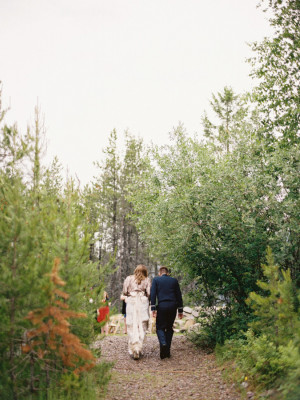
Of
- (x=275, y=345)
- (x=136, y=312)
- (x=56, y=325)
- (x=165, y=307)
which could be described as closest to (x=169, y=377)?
(x=165, y=307)

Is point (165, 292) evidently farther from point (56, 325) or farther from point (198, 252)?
point (56, 325)

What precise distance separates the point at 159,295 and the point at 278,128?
→ 6085 mm

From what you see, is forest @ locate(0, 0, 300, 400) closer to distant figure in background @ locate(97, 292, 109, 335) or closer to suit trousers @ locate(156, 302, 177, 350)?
distant figure in background @ locate(97, 292, 109, 335)

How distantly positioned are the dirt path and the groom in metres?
0.43

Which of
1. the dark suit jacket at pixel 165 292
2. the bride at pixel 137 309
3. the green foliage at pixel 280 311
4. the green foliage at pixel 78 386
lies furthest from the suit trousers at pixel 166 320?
the green foliage at pixel 280 311

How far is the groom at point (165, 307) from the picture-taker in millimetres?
8250

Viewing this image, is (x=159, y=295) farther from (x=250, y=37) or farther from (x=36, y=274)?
(x=250, y=37)

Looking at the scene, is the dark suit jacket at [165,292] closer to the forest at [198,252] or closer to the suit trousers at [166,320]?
the suit trousers at [166,320]

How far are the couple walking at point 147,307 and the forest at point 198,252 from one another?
39.7 inches

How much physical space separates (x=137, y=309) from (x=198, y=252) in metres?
2.07

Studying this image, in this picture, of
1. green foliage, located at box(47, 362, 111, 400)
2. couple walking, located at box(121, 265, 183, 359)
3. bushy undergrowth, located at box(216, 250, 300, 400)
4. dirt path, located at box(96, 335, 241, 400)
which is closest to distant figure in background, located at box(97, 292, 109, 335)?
green foliage, located at box(47, 362, 111, 400)

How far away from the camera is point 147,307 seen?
866 centimetres

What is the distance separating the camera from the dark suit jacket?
855cm

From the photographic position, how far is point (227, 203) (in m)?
8.08
